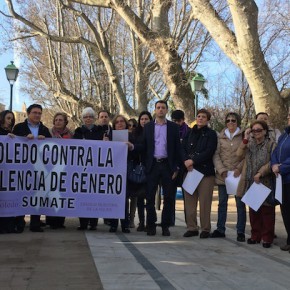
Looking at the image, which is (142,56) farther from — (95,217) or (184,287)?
(184,287)

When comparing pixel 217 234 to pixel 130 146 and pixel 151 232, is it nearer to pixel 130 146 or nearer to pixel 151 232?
pixel 151 232

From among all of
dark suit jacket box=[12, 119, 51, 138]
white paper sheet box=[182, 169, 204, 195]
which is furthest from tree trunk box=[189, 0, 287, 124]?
dark suit jacket box=[12, 119, 51, 138]

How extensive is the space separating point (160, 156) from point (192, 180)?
27.2 inches

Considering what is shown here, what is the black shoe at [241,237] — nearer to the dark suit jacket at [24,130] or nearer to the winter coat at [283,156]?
the winter coat at [283,156]

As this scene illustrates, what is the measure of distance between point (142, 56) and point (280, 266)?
1803 centimetres

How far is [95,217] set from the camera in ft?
25.7

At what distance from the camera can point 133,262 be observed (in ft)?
18.3

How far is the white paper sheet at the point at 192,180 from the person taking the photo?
25.3 feet

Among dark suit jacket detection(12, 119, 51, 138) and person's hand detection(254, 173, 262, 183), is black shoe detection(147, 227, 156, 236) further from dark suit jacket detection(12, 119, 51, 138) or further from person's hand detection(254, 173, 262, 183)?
dark suit jacket detection(12, 119, 51, 138)

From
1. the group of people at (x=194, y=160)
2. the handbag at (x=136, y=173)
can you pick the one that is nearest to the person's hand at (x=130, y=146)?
the group of people at (x=194, y=160)

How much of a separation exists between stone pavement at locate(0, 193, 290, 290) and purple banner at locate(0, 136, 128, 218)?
466 millimetres

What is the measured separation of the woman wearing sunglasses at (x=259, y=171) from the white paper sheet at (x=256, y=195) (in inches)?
3.8

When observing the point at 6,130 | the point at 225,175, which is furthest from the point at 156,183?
the point at 6,130

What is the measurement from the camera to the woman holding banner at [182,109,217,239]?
7.64m
